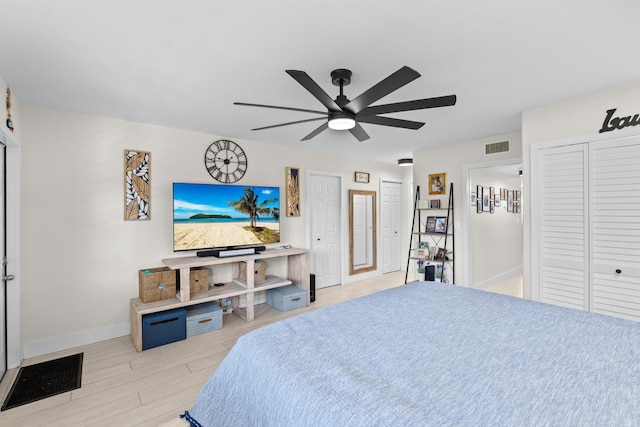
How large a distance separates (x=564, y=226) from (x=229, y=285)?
12.3 feet

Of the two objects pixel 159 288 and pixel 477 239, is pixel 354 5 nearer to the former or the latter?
pixel 159 288

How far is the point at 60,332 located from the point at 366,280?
14.5ft

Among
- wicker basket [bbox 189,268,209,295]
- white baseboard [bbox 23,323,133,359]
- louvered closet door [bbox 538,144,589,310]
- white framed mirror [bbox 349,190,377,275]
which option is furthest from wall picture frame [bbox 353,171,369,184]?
white baseboard [bbox 23,323,133,359]

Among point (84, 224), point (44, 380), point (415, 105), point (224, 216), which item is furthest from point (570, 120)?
point (44, 380)

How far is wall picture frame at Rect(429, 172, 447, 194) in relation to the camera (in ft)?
15.6

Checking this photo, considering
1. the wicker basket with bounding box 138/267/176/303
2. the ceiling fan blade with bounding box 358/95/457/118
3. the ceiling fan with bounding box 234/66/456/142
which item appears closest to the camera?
the ceiling fan with bounding box 234/66/456/142

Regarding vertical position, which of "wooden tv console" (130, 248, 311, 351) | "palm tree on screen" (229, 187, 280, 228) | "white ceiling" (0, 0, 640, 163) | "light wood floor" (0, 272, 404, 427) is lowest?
"light wood floor" (0, 272, 404, 427)

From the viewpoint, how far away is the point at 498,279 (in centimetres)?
536

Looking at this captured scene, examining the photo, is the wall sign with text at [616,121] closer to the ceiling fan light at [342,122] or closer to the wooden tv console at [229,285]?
the ceiling fan light at [342,122]

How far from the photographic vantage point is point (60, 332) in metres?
2.92

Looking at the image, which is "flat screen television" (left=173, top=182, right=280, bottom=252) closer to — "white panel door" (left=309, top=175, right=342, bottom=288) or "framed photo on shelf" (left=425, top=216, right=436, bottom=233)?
"white panel door" (left=309, top=175, right=342, bottom=288)

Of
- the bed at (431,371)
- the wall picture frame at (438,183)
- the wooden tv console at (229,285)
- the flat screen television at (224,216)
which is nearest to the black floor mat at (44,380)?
the wooden tv console at (229,285)

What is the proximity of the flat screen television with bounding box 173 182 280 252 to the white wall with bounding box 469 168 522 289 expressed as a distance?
3077 millimetres

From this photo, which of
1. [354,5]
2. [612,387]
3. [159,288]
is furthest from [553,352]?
[159,288]
